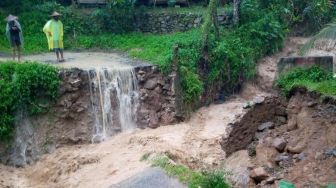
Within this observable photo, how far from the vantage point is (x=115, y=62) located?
17.7 meters

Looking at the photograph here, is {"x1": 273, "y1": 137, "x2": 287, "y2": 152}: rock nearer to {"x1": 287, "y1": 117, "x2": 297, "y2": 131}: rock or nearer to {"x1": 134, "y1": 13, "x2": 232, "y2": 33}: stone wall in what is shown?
{"x1": 287, "y1": 117, "x2": 297, "y2": 131}: rock

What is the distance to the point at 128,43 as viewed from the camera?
20.3m

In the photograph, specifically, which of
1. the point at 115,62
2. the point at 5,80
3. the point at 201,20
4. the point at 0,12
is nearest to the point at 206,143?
the point at 115,62

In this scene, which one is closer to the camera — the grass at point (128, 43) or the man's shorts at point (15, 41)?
the man's shorts at point (15, 41)

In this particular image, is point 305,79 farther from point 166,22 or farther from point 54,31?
point 166,22

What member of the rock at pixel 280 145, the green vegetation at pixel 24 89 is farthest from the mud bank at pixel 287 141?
the green vegetation at pixel 24 89

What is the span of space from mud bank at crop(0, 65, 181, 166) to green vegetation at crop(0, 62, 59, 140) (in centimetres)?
24

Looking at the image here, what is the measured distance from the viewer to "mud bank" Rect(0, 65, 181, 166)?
15.0 metres

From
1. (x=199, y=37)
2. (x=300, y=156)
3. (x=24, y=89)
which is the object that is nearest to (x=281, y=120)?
(x=300, y=156)

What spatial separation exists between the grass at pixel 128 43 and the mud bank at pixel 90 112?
1311 mm

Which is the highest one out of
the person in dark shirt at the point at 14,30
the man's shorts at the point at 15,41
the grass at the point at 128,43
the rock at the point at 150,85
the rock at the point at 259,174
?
the person in dark shirt at the point at 14,30

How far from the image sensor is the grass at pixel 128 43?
18.6 metres

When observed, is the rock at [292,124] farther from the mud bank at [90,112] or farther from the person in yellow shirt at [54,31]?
the person in yellow shirt at [54,31]

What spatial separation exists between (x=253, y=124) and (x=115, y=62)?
24.5ft
